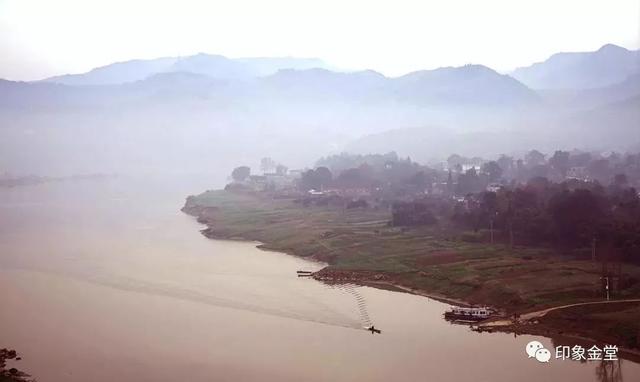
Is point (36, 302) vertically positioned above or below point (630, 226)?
below

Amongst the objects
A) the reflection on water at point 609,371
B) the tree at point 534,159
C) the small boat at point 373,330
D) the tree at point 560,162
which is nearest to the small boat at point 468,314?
the small boat at point 373,330

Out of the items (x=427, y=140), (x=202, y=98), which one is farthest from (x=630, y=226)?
(x=202, y=98)

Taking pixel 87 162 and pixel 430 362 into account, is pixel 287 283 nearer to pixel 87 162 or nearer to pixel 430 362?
pixel 430 362

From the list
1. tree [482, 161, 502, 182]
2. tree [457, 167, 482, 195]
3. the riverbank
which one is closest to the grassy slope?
the riverbank

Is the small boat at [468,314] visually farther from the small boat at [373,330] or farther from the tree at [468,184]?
the tree at [468,184]

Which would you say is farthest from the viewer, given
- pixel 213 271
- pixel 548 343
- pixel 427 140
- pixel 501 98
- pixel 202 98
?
pixel 501 98

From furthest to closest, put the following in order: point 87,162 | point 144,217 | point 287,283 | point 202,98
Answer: point 202,98 → point 87,162 → point 144,217 → point 287,283

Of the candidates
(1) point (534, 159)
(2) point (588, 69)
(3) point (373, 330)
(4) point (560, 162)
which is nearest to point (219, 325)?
(3) point (373, 330)

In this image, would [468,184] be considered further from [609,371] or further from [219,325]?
[609,371]
